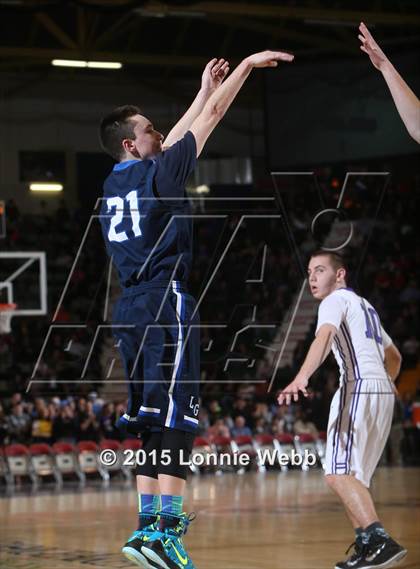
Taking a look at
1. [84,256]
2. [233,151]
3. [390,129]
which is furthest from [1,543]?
[233,151]

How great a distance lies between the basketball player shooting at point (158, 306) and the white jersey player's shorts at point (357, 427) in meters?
1.37

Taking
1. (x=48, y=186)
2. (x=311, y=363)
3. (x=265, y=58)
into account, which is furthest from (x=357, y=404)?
(x=48, y=186)

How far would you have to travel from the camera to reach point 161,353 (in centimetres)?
674

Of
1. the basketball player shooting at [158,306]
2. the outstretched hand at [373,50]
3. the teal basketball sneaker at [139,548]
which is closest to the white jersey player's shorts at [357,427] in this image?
the basketball player shooting at [158,306]

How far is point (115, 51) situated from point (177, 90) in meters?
4.40

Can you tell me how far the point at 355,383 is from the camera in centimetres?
783

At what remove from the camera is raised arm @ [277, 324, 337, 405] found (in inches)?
262

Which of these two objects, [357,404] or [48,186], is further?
[48,186]

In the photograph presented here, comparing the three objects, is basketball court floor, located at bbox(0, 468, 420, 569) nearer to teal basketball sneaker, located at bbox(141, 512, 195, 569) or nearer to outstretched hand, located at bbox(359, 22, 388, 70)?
teal basketball sneaker, located at bbox(141, 512, 195, 569)

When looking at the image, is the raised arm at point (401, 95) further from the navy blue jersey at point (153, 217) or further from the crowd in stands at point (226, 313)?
the crowd in stands at point (226, 313)

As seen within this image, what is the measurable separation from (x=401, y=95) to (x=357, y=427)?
7.61 feet

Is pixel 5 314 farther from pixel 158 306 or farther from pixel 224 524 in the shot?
pixel 158 306

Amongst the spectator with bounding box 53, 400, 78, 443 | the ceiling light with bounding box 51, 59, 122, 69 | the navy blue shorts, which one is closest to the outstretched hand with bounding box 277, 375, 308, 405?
the navy blue shorts

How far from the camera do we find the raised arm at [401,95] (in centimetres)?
657
